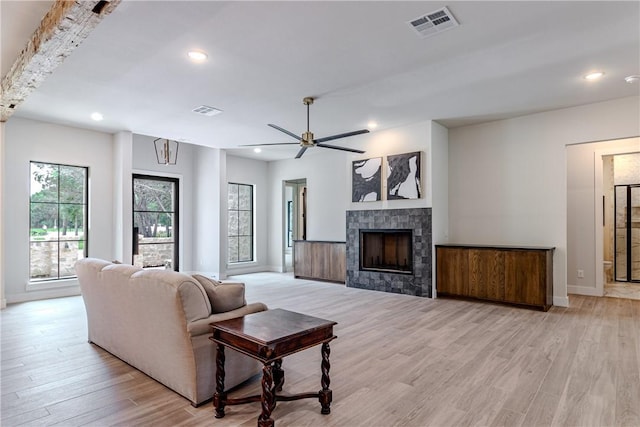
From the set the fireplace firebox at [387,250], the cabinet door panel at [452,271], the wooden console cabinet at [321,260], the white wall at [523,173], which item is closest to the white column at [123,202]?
the wooden console cabinet at [321,260]

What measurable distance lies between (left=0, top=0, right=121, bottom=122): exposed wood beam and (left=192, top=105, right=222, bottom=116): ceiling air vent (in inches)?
74.4

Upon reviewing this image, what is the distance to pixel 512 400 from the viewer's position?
101 inches

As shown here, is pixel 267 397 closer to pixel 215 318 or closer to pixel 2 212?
pixel 215 318

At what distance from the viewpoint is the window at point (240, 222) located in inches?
358

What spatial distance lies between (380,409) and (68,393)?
2.23 meters

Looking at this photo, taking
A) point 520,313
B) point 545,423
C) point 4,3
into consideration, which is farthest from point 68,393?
point 520,313

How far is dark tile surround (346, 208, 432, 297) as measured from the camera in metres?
6.03

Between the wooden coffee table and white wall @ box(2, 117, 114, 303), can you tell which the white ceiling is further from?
the wooden coffee table

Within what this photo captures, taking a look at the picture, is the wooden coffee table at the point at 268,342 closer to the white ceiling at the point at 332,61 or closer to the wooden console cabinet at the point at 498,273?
the white ceiling at the point at 332,61

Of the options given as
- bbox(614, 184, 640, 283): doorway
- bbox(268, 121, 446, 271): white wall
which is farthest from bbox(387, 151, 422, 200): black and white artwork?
bbox(614, 184, 640, 283): doorway

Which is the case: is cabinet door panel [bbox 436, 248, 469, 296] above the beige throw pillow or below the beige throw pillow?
below

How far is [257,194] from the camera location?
9.51 metres

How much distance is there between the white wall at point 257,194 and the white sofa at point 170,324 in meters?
5.88

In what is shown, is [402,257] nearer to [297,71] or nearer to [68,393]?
[297,71]
